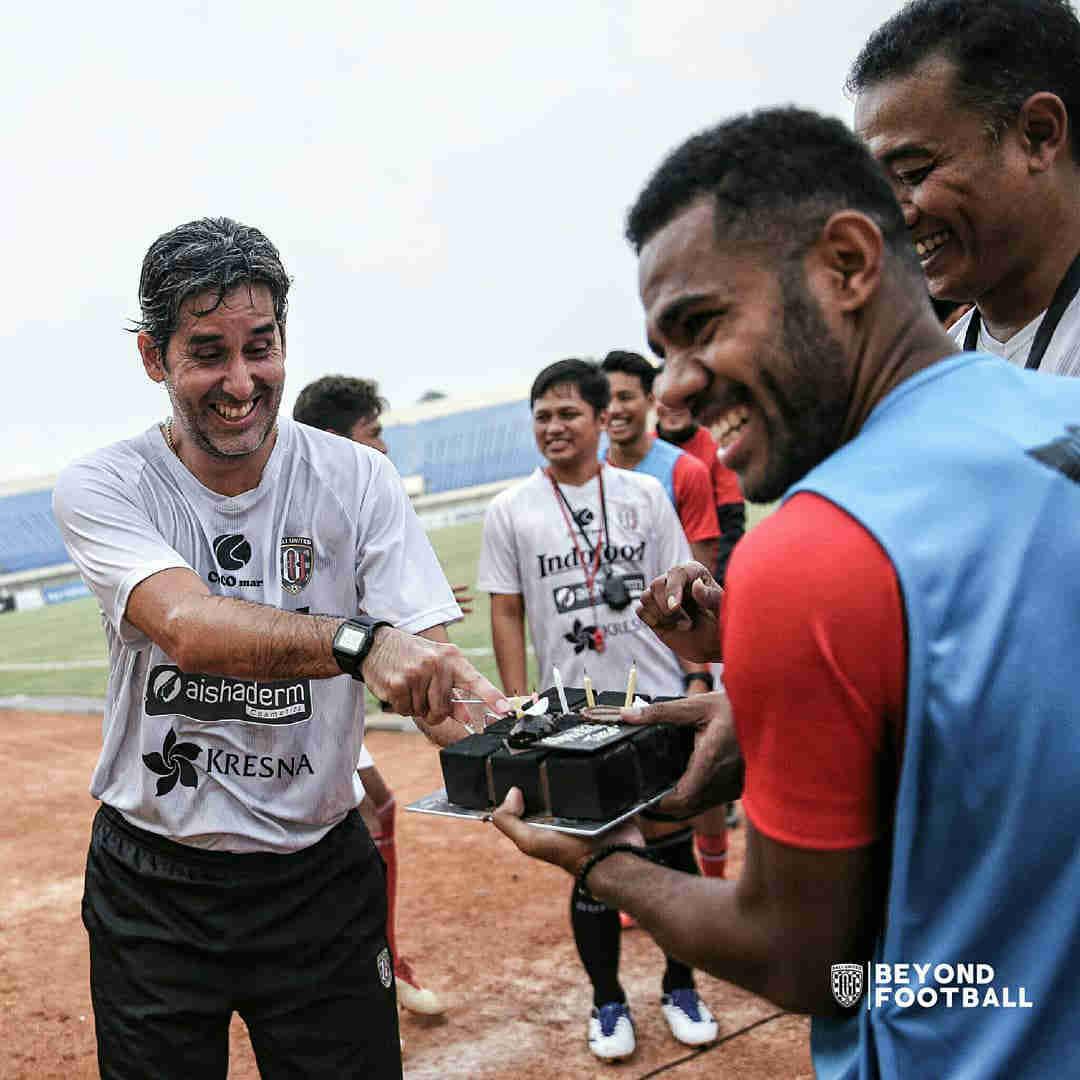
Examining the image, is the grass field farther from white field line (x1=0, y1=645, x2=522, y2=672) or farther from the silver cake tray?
the silver cake tray

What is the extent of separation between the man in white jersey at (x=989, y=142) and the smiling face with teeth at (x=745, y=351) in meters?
1.11

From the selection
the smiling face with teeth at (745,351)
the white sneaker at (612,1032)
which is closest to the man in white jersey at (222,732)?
the smiling face with teeth at (745,351)

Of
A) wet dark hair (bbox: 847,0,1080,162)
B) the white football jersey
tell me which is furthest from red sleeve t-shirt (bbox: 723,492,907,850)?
the white football jersey

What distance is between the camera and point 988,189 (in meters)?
2.46

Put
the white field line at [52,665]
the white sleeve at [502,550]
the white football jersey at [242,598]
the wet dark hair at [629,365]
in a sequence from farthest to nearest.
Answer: the white field line at [52,665], the wet dark hair at [629,365], the white sleeve at [502,550], the white football jersey at [242,598]

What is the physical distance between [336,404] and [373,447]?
448mm

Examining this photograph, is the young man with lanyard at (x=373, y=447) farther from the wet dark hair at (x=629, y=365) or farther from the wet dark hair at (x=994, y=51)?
the wet dark hair at (x=994, y=51)

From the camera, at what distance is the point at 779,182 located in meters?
1.47

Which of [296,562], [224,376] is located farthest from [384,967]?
[224,376]

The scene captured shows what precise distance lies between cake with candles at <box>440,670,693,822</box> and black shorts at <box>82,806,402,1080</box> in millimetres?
1041

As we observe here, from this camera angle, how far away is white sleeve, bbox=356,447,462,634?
3.04 m

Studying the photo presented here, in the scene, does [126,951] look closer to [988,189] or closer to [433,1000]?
[433,1000]

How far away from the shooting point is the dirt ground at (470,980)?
4.48 metres

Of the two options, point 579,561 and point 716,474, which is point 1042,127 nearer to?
point 579,561
